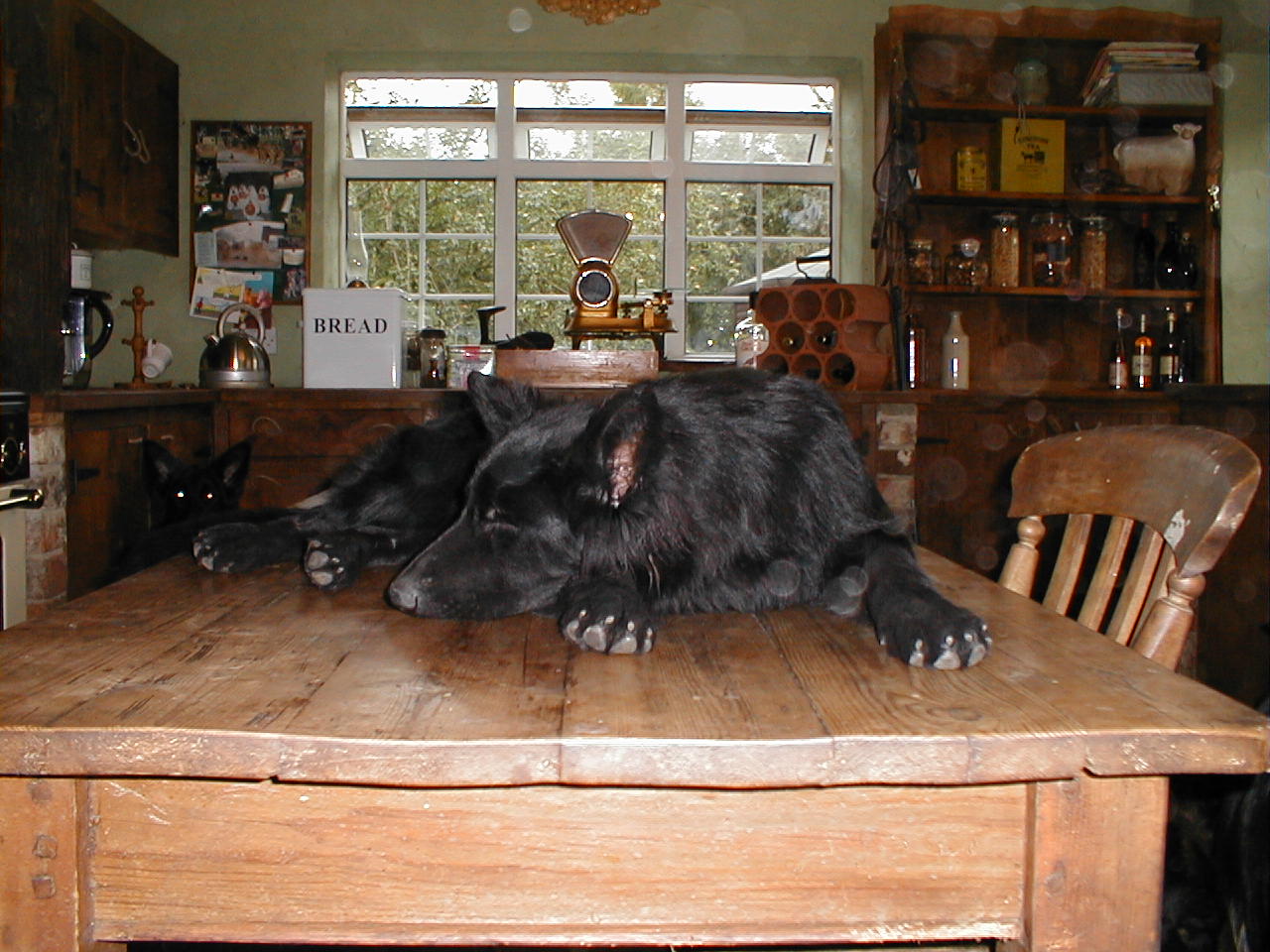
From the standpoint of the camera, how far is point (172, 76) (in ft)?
15.1

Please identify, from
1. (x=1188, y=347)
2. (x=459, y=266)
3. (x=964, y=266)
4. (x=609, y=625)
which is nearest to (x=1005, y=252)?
(x=964, y=266)

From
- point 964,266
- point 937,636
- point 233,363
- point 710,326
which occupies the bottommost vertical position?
point 937,636

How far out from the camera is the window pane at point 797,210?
4.98 metres

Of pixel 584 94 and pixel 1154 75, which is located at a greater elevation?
pixel 584 94

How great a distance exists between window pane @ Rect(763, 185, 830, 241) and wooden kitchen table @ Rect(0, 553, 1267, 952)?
448 centimetres

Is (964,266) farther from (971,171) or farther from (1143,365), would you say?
(1143,365)

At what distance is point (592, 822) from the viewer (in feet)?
Result: 2.47

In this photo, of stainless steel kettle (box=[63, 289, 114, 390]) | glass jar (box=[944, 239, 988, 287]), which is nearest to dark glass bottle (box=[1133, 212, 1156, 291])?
glass jar (box=[944, 239, 988, 287])

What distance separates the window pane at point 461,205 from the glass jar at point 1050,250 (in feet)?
8.56

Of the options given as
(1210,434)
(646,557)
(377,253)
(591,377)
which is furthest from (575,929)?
(377,253)

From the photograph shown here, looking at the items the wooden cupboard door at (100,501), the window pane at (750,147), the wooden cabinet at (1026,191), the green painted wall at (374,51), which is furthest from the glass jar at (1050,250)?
the wooden cupboard door at (100,501)

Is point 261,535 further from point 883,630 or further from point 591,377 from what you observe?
point 591,377

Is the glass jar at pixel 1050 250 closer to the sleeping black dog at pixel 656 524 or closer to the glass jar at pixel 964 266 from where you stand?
the glass jar at pixel 964 266

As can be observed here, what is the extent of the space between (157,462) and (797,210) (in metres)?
3.24
